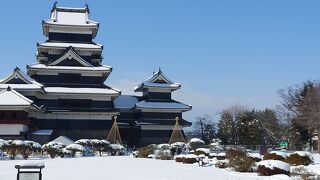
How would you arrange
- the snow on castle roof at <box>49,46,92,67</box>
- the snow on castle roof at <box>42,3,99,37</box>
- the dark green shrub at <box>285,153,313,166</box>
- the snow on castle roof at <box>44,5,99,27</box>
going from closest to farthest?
1. the dark green shrub at <box>285,153,313,166</box>
2. the snow on castle roof at <box>49,46,92,67</box>
3. the snow on castle roof at <box>42,3,99,37</box>
4. the snow on castle roof at <box>44,5,99,27</box>

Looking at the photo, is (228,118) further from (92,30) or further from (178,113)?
(92,30)

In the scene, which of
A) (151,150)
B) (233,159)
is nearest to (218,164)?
(233,159)

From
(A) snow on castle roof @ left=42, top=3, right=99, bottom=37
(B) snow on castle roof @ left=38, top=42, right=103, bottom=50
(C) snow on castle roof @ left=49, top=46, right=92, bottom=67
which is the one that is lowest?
(C) snow on castle roof @ left=49, top=46, right=92, bottom=67

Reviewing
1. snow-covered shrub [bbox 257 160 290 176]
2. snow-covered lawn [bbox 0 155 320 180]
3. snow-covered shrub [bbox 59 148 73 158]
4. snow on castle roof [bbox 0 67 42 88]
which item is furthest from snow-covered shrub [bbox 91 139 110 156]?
snow-covered shrub [bbox 257 160 290 176]

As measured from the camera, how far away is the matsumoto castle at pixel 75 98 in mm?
50656

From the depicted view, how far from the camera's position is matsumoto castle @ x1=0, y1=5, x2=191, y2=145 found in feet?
166

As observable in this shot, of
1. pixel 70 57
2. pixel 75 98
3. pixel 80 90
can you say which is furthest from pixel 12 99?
pixel 70 57

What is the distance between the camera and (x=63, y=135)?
53656 millimetres

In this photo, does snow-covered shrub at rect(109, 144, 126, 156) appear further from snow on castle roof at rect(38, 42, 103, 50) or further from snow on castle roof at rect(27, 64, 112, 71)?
snow on castle roof at rect(38, 42, 103, 50)

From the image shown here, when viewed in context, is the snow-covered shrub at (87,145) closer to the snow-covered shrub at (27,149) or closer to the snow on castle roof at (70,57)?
the snow-covered shrub at (27,149)

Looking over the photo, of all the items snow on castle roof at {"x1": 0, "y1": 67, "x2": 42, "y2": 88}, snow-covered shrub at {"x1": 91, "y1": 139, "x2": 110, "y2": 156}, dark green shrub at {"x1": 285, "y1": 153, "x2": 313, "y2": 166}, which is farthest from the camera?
snow on castle roof at {"x1": 0, "y1": 67, "x2": 42, "y2": 88}

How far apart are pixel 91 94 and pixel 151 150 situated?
14.1m

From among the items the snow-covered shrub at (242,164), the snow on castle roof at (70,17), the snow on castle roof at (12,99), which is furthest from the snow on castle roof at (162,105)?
the snow-covered shrub at (242,164)

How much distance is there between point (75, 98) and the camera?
5469 centimetres
